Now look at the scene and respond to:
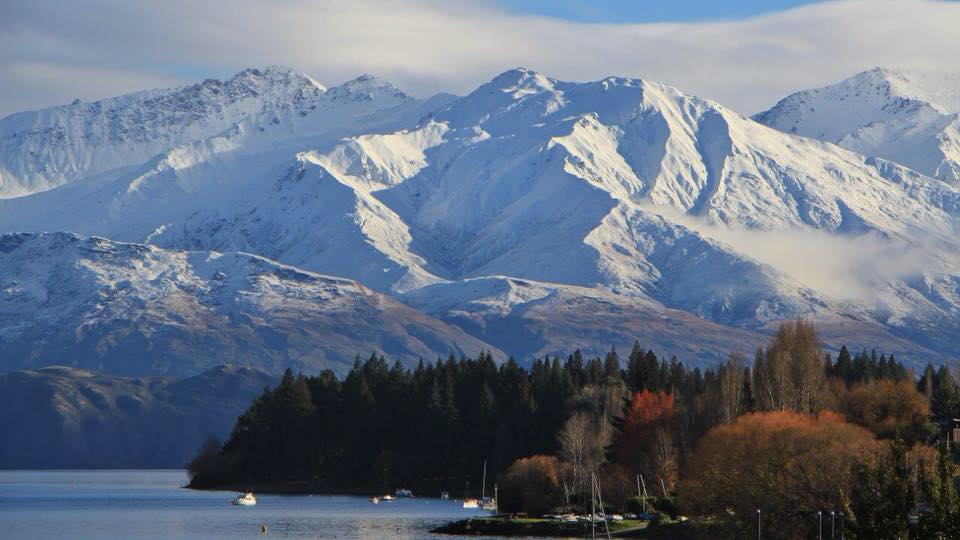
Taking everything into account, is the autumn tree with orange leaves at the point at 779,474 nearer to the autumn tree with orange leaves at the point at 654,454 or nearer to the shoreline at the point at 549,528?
the shoreline at the point at 549,528

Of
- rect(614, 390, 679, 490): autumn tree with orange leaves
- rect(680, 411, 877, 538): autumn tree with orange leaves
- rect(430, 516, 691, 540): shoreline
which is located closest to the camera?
rect(680, 411, 877, 538): autumn tree with orange leaves

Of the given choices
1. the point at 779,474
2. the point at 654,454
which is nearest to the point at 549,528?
the point at 654,454

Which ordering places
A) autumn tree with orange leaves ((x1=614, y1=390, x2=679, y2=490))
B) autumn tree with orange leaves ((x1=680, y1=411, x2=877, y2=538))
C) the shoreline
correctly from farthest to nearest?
autumn tree with orange leaves ((x1=614, y1=390, x2=679, y2=490)) < the shoreline < autumn tree with orange leaves ((x1=680, y1=411, x2=877, y2=538))

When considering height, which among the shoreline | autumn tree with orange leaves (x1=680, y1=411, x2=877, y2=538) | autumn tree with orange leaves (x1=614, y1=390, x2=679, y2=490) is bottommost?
the shoreline

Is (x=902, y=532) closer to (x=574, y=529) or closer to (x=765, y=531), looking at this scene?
(x=765, y=531)

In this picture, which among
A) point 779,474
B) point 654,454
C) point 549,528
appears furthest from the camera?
point 654,454

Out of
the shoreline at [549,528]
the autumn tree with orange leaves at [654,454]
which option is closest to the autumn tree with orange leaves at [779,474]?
the shoreline at [549,528]

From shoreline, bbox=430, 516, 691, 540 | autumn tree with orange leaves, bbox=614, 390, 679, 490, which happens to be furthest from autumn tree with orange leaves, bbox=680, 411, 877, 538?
autumn tree with orange leaves, bbox=614, 390, 679, 490

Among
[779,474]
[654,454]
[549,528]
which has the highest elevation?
[654,454]

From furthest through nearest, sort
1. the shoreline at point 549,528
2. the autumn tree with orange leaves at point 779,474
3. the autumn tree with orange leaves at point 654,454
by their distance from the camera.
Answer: the autumn tree with orange leaves at point 654,454 → the shoreline at point 549,528 → the autumn tree with orange leaves at point 779,474

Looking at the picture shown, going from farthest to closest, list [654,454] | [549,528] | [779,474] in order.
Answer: [654,454], [549,528], [779,474]

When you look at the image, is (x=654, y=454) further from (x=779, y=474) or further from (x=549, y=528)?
(x=779, y=474)

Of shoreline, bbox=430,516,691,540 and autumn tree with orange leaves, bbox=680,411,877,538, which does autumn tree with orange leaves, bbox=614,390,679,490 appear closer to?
shoreline, bbox=430,516,691,540

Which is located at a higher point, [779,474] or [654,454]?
[654,454]
